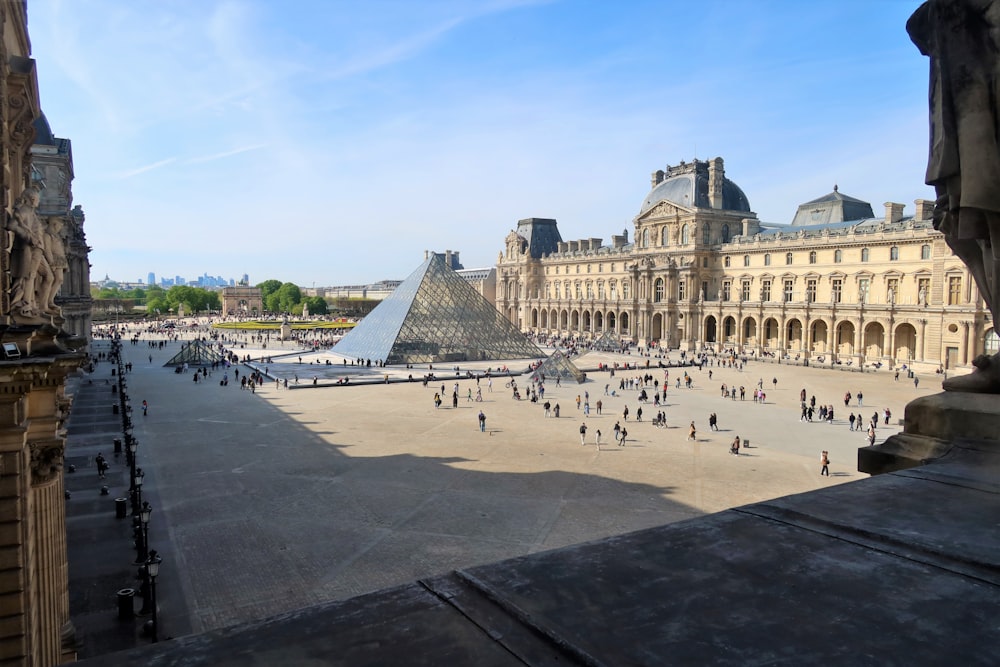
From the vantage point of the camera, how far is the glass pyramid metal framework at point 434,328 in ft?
153

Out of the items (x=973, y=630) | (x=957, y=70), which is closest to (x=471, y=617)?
(x=973, y=630)

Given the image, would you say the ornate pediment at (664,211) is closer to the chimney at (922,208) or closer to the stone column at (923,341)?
the chimney at (922,208)

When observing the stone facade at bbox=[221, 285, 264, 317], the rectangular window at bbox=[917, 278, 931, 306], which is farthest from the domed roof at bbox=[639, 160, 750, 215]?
the stone facade at bbox=[221, 285, 264, 317]

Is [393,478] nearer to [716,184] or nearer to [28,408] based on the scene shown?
[28,408]

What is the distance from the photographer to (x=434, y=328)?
48.4 m

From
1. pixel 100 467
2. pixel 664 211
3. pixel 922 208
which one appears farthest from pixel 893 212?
pixel 100 467

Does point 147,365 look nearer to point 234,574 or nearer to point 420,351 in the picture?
point 420,351

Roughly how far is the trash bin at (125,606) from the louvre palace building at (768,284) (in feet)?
138

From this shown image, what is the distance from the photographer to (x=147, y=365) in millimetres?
42000

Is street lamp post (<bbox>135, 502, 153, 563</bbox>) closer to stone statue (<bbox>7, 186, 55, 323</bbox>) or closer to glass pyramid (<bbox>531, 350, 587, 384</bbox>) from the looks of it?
stone statue (<bbox>7, 186, 55, 323</bbox>)

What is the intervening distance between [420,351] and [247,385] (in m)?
15.3

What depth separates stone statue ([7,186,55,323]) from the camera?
6.66 m

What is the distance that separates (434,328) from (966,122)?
45610mm

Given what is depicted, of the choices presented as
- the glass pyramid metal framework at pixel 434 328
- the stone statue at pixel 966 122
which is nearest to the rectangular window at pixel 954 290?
the glass pyramid metal framework at pixel 434 328
